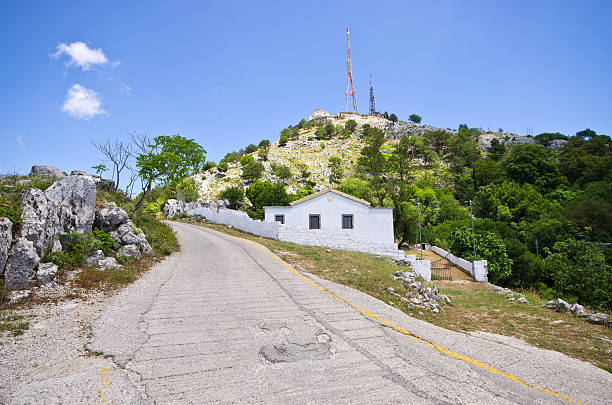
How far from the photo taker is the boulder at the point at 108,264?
30.2ft

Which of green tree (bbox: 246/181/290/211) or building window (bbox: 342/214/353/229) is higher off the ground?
green tree (bbox: 246/181/290/211)

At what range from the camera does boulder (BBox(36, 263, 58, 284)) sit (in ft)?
23.7

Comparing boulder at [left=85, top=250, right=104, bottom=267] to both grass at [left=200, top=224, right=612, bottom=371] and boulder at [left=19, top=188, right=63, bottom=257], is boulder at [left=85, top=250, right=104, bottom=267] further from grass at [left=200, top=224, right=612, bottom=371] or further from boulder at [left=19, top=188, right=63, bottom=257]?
grass at [left=200, top=224, right=612, bottom=371]

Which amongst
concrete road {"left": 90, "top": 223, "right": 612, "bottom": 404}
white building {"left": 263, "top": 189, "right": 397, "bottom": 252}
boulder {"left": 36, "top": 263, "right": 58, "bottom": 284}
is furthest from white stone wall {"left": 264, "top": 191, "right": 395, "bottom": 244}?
boulder {"left": 36, "top": 263, "right": 58, "bottom": 284}

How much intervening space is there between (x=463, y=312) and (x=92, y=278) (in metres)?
11.3

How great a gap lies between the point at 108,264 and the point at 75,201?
2.59m

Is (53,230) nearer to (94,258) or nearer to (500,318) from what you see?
(94,258)

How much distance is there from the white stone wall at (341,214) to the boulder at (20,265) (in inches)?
710

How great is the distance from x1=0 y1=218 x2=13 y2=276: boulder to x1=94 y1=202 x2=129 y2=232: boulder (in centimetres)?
398

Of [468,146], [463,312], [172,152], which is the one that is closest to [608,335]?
[463,312]

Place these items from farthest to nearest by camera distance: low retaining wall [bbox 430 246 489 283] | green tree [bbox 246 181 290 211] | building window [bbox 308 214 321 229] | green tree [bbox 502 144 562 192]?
1. green tree [bbox 502 144 562 192]
2. green tree [bbox 246 181 290 211]
3. building window [bbox 308 214 321 229]
4. low retaining wall [bbox 430 246 489 283]

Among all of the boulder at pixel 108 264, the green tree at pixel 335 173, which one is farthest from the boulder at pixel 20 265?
the green tree at pixel 335 173

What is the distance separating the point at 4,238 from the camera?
6.72 m

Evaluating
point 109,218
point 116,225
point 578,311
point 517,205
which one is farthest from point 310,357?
point 517,205
